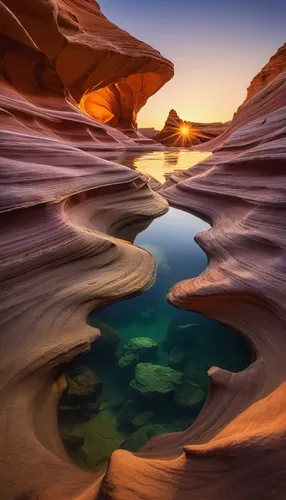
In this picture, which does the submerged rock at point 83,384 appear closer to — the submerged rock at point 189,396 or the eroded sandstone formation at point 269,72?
the submerged rock at point 189,396

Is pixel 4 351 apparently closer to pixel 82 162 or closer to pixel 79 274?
pixel 79 274

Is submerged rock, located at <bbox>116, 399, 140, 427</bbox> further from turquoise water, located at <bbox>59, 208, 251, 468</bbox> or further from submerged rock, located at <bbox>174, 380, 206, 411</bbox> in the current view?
submerged rock, located at <bbox>174, 380, 206, 411</bbox>

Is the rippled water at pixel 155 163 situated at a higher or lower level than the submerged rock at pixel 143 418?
higher

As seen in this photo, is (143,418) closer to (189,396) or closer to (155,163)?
(189,396)

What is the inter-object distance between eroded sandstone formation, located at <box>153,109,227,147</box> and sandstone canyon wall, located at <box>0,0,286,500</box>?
77.2 feet

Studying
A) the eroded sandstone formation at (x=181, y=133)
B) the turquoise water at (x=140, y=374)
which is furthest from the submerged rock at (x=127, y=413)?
the eroded sandstone formation at (x=181, y=133)

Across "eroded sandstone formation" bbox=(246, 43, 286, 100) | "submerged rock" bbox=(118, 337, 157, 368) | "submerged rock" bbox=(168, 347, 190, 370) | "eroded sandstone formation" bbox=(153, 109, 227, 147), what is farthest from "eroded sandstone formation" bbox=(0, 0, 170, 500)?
"eroded sandstone formation" bbox=(153, 109, 227, 147)

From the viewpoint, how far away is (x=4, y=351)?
63.2 inches

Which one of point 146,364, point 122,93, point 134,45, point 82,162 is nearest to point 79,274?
point 146,364

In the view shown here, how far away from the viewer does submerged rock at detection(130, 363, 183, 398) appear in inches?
65.3

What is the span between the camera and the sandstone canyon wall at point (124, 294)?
974mm

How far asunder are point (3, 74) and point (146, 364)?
8.10 meters

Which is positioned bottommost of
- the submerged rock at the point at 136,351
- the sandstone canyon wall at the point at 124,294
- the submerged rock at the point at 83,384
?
the submerged rock at the point at 83,384

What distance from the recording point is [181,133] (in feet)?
94.7
